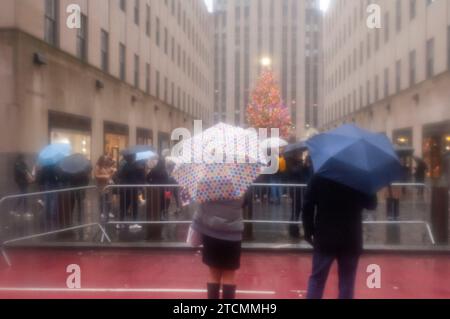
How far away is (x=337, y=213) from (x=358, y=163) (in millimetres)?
499

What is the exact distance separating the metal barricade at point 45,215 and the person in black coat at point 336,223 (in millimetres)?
5283

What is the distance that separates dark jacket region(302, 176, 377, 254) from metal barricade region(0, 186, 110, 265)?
5.39 meters

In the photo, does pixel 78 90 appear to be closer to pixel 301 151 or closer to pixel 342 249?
pixel 301 151

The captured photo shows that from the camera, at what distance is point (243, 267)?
23.9 feet

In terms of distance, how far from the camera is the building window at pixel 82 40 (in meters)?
18.9

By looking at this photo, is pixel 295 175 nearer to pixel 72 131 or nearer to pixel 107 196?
pixel 107 196

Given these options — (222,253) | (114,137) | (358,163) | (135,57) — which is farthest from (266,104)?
(358,163)

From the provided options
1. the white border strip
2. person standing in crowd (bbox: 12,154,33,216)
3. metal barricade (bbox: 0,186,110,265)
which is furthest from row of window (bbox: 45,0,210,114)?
the white border strip

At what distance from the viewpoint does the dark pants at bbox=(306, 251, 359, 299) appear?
4216mm

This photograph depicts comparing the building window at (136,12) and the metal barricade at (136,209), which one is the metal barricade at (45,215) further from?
the building window at (136,12)

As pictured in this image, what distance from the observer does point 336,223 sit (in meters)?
4.14

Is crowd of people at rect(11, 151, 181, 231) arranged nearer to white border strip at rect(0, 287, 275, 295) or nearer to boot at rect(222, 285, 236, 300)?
white border strip at rect(0, 287, 275, 295)

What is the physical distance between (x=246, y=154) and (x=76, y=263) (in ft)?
14.5

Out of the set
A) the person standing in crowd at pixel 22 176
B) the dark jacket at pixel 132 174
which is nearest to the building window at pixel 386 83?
the person standing in crowd at pixel 22 176
